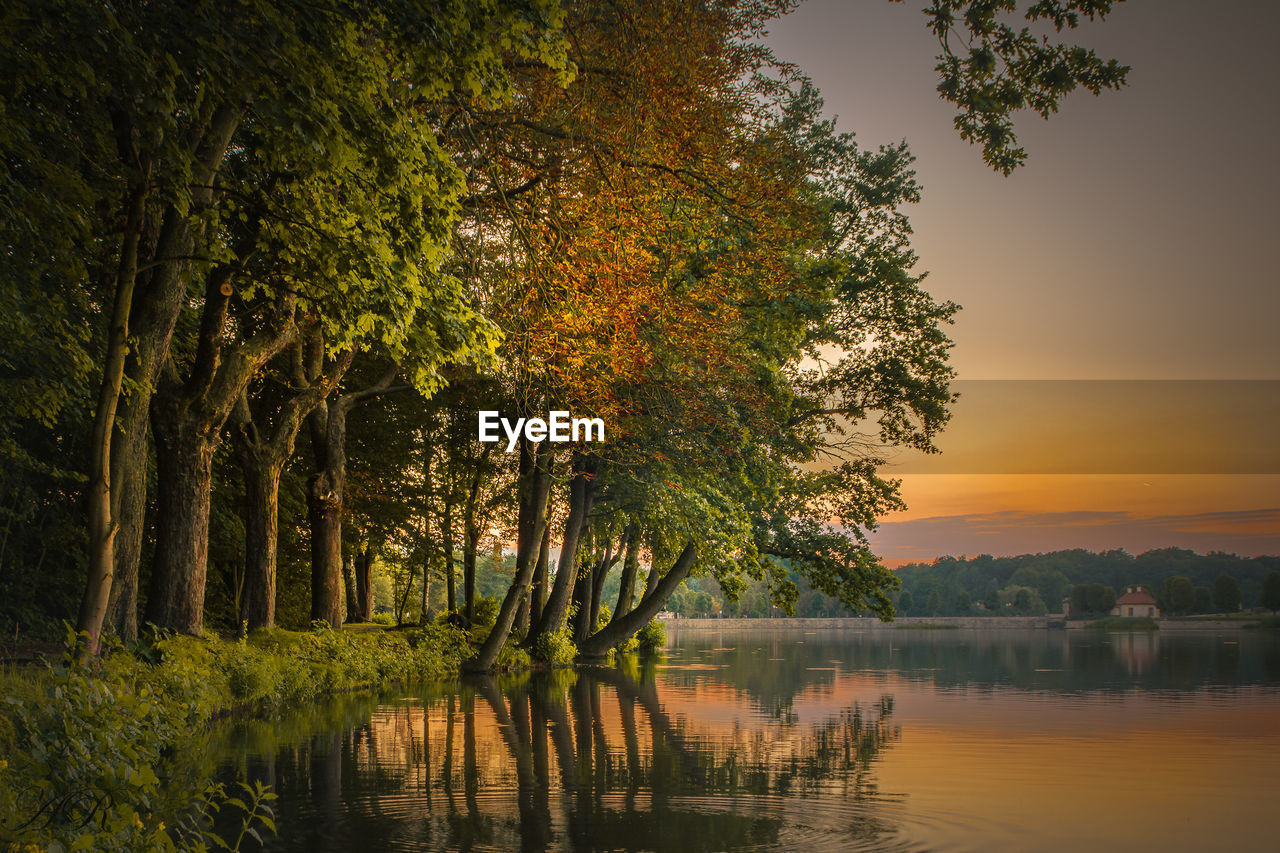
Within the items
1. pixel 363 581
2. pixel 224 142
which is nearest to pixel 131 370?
pixel 224 142

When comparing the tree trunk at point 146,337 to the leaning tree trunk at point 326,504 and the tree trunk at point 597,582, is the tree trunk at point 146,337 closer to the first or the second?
the leaning tree trunk at point 326,504

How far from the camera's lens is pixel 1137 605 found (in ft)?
551

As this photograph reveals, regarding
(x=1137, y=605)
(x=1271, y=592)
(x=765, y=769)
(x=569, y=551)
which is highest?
(x=569, y=551)

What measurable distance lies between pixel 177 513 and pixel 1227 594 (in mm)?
Result: 164110

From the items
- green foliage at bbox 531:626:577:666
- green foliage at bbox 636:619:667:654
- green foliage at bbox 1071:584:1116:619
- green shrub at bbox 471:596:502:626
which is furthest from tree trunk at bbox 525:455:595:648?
green foliage at bbox 1071:584:1116:619

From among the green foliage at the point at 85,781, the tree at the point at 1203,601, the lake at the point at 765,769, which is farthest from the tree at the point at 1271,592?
the green foliage at the point at 85,781

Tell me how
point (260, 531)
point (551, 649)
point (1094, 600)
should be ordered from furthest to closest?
point (1094, 600), point (551, 649), point (260, 531)

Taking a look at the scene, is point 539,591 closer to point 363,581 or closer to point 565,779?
point 363,581

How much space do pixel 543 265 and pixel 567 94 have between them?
2344 millimetres

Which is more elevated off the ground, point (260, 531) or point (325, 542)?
point (260, 531)

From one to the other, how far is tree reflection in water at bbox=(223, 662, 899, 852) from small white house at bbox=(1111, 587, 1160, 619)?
163m

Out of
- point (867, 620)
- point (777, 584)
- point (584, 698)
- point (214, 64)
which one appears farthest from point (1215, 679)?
point (867, 620)

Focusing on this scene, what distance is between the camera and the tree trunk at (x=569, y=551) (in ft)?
94.0

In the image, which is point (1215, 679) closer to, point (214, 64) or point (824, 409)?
point (824, 409)
